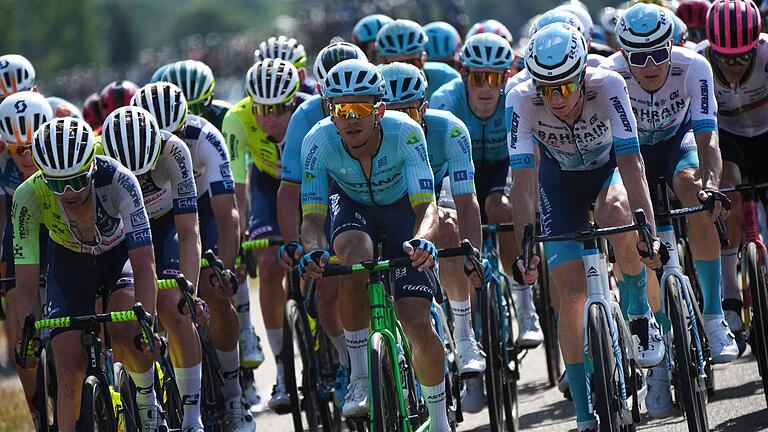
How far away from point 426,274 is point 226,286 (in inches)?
64.6

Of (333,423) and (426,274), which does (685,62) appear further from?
(333,423)

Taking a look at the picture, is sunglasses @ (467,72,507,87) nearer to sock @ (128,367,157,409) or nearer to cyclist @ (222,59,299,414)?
cyclist @ (222,59,299,414)

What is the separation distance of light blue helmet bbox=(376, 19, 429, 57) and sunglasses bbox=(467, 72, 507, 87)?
138 centimetres

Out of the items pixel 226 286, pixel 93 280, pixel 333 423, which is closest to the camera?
pixel 93 280

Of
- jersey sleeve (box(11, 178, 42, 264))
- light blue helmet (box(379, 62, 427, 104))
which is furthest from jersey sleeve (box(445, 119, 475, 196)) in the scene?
jersey sleeve (box(11, 178, 42, 264))

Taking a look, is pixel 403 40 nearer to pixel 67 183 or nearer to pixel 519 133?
pixel 519 133

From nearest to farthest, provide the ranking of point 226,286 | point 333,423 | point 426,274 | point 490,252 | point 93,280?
1. point 426,274
2. point 93,280
3. point 226,286
4. point 333,423
5. point 490,252

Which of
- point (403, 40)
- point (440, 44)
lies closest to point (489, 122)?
point (403, 40)

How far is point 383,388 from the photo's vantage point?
Result: 6.84 metres

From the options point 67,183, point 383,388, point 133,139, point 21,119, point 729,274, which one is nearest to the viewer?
point 383,388

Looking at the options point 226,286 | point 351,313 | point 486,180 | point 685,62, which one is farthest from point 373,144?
point 486,180

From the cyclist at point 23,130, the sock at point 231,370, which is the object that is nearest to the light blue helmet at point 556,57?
the sock at point 231,370

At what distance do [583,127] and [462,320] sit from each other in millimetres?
1866

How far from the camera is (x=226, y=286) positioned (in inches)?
333
